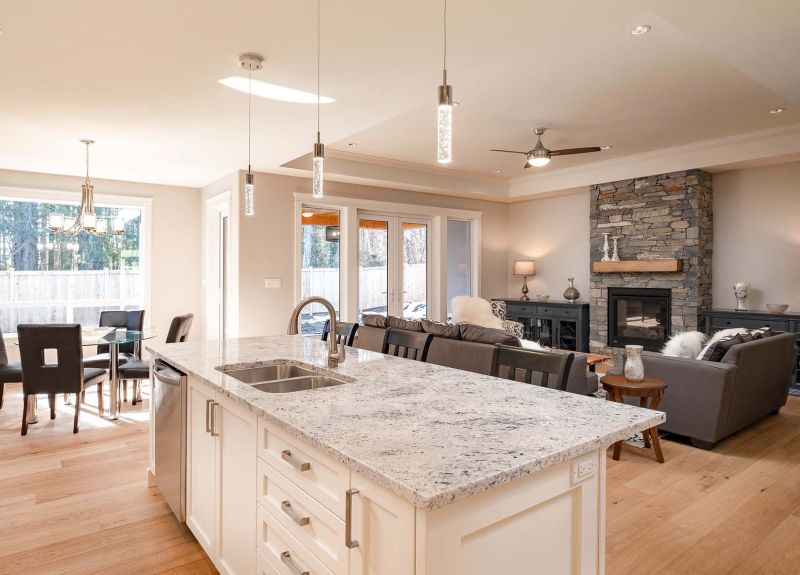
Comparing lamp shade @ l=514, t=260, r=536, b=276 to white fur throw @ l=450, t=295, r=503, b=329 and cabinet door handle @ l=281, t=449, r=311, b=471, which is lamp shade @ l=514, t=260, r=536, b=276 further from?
cabinet door handle @ l=281, t=449, r=311, b=471

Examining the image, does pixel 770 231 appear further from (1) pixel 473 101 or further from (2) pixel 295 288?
(2) pixel 295 288

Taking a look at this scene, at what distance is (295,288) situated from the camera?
6465mm

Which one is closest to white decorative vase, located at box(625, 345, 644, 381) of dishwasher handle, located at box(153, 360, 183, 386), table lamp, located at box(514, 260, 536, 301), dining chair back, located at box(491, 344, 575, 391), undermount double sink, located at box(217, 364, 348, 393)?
dining chair back, located at box(491, 344, 575, 391)

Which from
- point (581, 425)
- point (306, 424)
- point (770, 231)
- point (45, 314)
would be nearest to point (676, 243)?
point (770, 231)

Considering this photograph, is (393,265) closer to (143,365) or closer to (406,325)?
(406,325)

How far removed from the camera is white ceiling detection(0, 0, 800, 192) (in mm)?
2447

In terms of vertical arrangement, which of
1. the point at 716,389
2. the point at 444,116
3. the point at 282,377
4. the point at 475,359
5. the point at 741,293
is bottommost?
the point at 716,389

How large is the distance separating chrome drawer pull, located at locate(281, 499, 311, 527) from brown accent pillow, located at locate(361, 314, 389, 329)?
10.8 feet

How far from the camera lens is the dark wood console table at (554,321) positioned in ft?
24.3

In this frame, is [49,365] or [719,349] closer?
[719,349]

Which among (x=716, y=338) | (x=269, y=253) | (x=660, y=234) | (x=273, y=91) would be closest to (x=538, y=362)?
(x=273, y=91)

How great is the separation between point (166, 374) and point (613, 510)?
95.2 inches

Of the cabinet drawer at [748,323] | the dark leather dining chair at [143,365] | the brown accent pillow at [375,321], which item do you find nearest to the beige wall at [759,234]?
the cabinet drawer at [748,323]

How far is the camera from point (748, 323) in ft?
18.7
